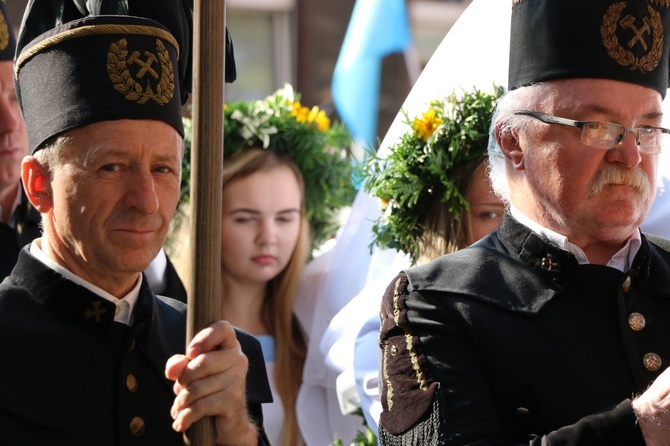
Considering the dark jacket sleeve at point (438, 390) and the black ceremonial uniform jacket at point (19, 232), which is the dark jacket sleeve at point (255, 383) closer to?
the dark jacket sleeve at point (438, 390)

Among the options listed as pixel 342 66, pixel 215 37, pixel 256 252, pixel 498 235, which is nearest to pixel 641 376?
pixel 498 235

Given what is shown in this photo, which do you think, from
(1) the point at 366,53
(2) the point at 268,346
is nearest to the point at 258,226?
(2) the point at 268,346

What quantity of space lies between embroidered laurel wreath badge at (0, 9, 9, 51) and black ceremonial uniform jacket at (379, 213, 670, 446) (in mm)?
2096

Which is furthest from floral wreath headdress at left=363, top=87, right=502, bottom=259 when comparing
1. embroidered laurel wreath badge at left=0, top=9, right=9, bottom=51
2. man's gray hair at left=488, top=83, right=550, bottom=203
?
embroidered laurel wreath badge at left=0, top=9, right=9, bottom=51

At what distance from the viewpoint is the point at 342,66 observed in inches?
297

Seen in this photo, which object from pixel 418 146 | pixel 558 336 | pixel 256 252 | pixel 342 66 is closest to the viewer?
pixel 558 336

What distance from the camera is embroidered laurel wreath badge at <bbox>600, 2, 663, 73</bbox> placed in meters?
3.06

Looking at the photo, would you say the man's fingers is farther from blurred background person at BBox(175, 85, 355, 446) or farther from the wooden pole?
blurred background person at BBox(175, 85, 355, 446)

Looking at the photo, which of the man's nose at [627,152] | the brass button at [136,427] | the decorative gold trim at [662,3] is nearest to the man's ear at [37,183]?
the brass button at [136,427]

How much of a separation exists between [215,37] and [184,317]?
88 cm

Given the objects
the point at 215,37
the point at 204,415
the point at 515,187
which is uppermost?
the point at 215,37

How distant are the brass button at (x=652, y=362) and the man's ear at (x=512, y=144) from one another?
611mm

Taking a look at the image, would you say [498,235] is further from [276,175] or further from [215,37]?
[276,175]

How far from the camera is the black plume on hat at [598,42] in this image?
3.06 metres
